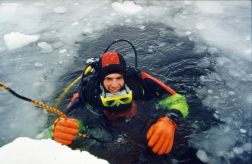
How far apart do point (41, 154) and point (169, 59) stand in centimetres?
266

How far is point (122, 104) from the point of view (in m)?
3.78

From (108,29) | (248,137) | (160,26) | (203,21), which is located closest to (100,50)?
(108,29)

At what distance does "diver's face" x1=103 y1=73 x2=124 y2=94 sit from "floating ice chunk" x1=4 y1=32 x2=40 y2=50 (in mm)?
2085

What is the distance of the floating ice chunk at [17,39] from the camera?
5.30 m

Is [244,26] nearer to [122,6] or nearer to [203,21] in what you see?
[203,21]

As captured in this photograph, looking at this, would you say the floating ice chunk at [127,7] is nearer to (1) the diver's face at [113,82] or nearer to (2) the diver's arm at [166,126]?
(2) the diver's arm at [166,126]

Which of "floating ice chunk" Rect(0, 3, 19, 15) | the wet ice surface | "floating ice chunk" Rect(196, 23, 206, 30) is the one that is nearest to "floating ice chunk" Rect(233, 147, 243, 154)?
the wet ice surface

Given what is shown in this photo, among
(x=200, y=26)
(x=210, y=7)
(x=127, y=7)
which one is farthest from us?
(x=127, y=7)

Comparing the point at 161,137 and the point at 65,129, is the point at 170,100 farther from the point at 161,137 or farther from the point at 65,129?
the point at 65,129

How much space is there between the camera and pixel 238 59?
190 inches

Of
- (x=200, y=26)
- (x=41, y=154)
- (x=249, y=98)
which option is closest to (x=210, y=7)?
(x=200, y=26)

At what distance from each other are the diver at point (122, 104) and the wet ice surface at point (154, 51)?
1.47 feet

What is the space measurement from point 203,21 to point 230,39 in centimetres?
60

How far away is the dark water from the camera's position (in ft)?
13.7
